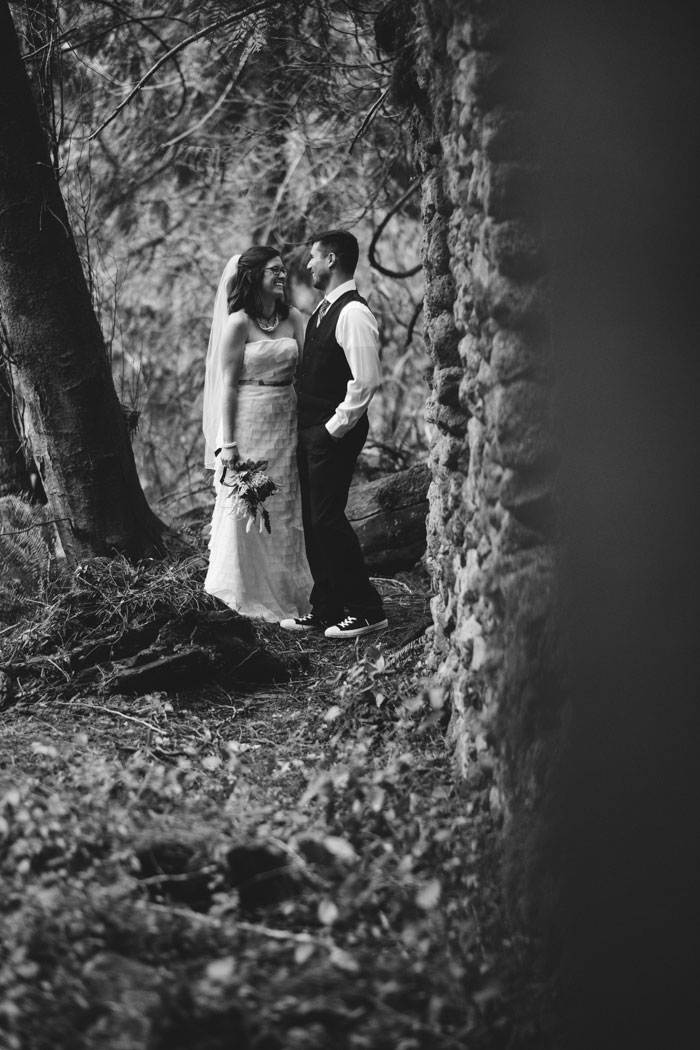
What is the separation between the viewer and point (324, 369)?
20.1 feet

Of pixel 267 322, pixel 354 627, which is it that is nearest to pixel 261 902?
pixel 354 627

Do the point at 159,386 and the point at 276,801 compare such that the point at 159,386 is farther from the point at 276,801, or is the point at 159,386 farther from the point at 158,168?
the point at 276,801

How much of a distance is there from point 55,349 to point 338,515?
74.3 inches

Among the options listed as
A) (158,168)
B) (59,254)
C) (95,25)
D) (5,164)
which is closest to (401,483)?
(59,254)

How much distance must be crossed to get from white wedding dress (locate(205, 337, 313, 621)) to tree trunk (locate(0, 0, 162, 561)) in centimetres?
50

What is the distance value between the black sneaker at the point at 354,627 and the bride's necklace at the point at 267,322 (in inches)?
71.4

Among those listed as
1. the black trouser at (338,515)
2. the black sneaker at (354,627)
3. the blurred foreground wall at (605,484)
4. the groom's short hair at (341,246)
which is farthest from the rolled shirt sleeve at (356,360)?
the blurred foreground wall at (605,484)

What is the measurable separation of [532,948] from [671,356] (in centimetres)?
159

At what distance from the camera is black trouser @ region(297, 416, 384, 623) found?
20.2 feet

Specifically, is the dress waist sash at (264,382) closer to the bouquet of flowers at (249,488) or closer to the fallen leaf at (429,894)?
the bouquet of flowers at (249,488)

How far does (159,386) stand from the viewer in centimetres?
1193

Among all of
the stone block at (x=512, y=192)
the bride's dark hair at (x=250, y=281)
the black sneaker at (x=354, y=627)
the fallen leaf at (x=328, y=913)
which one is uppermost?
the bride's dark hair at (x=250, y=281)

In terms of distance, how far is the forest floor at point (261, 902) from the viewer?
2574 millimetres

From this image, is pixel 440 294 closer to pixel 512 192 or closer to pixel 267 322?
pixel 512 192
